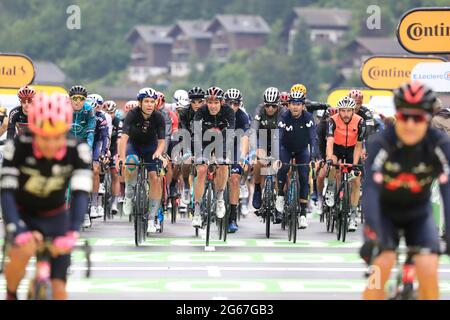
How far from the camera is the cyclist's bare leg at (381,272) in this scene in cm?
940

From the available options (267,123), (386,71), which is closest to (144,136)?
(267,123)

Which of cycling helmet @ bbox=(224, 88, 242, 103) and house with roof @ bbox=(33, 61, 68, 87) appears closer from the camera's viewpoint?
cycling helmet @ bbox=(224, 88, 242, 103)

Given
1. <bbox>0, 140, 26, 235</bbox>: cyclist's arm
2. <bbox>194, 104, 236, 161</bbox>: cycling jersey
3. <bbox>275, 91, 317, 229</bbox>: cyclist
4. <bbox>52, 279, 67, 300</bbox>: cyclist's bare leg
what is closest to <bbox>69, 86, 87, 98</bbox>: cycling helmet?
<bbox>194, 104, 236, 161</bbox>: cycling jersey

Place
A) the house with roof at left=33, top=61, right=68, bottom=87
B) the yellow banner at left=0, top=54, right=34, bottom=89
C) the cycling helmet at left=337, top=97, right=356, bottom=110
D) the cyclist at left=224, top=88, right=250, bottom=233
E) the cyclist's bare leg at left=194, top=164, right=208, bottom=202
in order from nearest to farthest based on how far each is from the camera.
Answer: the cyclist's bare leg at left=194, top=164, right=208, bottom=202, the cyclist at left=224, top=88, right=250, bottom=233, the cycling helmet at left=337, top=97, right=356, bottom=110, the yellow banner at left=0, top=54, right=34, bottom=89, the house with roof at left=33, top=61, right=68, bottom=87

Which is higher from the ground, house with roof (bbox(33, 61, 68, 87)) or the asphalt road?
house with roof (bbox(33, 61, 68, 87))

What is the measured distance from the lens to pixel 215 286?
45.1 feet

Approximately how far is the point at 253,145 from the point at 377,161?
10208 millimetres

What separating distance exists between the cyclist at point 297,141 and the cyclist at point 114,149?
354 cm

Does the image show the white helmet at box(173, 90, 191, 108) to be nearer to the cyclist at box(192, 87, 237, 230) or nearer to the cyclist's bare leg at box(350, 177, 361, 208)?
the cyclist's bare leg at box(350, 177, 361, 208)

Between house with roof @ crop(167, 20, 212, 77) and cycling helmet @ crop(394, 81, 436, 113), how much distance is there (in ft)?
583

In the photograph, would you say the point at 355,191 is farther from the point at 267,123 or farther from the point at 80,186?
the point at 80,186

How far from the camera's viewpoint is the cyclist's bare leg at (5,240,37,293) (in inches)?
363

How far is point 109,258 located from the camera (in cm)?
1648
